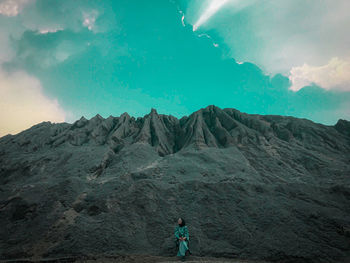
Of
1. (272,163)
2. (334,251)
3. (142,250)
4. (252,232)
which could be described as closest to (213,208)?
(252,232)

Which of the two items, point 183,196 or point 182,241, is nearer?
point 182,241

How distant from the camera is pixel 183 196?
58.6 ft

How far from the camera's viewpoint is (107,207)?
15.5 metres

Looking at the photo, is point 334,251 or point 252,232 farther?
point 252,232

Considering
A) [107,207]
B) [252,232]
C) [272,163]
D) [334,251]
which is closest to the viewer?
[334,251]

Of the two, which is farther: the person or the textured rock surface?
the textured rock surface

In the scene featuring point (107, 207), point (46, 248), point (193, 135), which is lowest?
point (46, 248)

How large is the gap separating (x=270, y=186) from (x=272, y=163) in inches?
323

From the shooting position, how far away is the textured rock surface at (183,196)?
1151 centimetres

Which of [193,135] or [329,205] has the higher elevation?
[193,135]

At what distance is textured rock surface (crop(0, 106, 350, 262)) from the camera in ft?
37.8

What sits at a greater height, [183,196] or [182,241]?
[183,196]

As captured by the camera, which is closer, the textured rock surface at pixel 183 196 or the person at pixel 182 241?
the person at pixel 182 241

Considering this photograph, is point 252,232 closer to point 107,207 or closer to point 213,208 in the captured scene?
point 213,208
